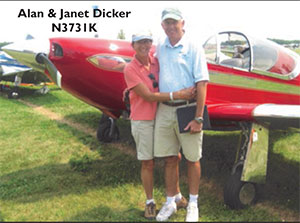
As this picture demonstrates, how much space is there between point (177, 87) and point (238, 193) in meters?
1.46

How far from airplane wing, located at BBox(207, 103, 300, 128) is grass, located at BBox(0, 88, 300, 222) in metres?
0.91

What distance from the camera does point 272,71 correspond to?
172 inches

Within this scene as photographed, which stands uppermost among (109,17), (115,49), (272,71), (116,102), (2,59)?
(109,17)

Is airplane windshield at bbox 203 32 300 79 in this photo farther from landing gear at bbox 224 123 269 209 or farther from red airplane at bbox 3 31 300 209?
landing gear at bbox 224 123 269 209

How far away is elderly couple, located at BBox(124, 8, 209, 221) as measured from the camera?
258 centimetres

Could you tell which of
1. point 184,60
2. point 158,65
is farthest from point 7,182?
point 184,60

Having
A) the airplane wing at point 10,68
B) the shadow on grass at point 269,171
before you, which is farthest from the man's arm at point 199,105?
the airplane wing at point 10,68

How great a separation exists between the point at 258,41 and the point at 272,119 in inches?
60.9

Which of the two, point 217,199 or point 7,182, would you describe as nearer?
point 217,199

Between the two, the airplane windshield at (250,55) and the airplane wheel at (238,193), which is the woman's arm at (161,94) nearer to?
the airplane wheel at (238,193)

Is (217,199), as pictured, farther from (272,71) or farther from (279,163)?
(272,71)

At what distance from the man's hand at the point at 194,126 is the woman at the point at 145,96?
8.9 inches

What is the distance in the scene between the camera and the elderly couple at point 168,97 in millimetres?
2582

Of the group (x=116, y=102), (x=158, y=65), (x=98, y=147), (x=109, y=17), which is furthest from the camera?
(x=98, y=147)
